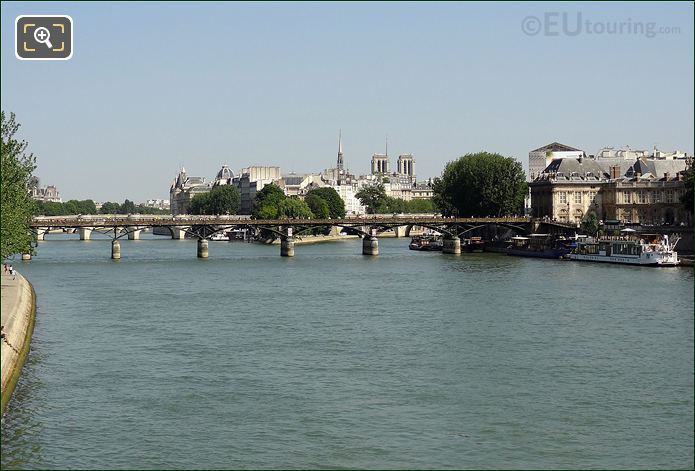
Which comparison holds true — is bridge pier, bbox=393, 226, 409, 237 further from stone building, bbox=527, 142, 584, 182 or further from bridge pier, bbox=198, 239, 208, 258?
bridge pier, bbox=198, 239, 208, 258

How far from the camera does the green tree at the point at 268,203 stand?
121312mm

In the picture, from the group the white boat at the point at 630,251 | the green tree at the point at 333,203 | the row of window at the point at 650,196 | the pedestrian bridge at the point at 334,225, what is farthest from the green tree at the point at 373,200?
the white boat at the point at 630,251

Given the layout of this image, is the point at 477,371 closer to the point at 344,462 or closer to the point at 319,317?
the point at 344,462

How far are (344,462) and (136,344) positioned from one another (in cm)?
1523

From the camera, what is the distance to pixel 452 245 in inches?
3487

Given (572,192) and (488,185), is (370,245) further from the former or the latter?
(572,192)

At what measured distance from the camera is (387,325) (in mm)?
38281

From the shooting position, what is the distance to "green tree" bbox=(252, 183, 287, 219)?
121m

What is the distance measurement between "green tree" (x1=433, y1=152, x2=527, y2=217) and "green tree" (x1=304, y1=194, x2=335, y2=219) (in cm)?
4150

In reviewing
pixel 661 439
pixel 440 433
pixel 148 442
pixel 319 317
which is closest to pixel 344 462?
pixel 440 433

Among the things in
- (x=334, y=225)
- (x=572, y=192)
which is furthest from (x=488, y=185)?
(x=334, y=225)

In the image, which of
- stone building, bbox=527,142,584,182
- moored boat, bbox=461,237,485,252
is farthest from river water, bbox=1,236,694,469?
stone building, bbox=527,142,584,182

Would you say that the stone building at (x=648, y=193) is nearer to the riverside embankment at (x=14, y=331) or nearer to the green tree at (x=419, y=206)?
the riverside embankment at (x=14, y=331)

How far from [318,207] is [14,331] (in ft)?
357
